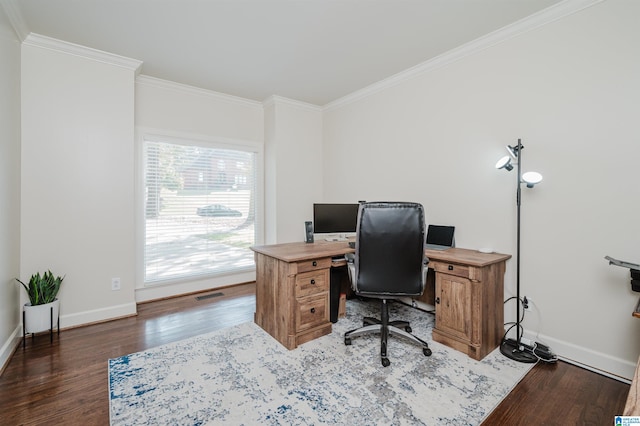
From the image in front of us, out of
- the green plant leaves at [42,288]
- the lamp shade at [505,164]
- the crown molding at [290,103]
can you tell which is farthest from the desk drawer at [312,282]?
the crown molding at [290,103]

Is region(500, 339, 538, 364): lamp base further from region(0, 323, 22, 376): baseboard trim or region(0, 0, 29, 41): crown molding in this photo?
region(0, 0, 29, 41): crown molding

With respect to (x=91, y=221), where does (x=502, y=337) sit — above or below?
below

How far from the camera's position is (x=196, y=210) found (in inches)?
154

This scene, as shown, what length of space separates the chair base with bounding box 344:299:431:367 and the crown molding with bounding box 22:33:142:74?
11.6 feet

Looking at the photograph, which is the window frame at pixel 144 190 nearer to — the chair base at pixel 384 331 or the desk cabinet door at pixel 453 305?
the chair base at pixel 384 331

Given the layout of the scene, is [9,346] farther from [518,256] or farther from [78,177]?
[518,256]

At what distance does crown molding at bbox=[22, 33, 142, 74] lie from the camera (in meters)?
2.60

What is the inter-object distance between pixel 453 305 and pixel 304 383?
134 cm

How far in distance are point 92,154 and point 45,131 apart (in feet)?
1.27

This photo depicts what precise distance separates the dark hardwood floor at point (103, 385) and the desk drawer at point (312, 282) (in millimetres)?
984

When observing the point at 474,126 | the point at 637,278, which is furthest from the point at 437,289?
the point at 474,126

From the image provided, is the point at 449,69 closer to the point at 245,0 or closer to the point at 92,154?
the point at 245,0

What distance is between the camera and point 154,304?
3.45 meters

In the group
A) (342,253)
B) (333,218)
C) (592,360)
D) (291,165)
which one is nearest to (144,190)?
(291,165)
